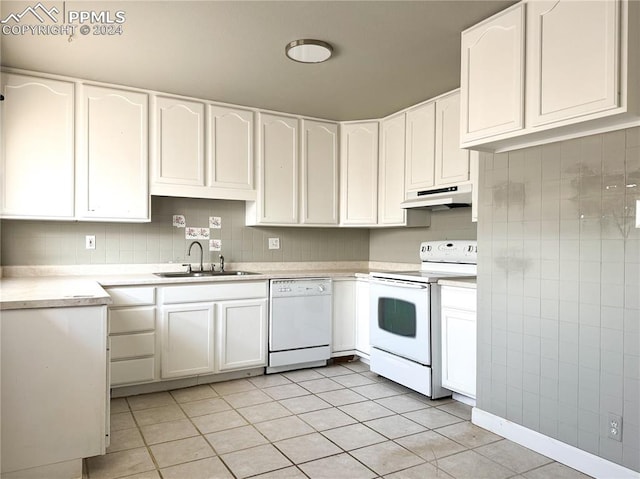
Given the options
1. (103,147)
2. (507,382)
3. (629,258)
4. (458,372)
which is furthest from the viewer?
(103,147)

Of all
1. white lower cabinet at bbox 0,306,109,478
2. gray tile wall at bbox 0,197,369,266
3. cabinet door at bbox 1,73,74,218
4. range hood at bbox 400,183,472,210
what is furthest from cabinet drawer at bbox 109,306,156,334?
range hood at bbox 400,183,472,210

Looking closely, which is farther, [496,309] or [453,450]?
[496,309]

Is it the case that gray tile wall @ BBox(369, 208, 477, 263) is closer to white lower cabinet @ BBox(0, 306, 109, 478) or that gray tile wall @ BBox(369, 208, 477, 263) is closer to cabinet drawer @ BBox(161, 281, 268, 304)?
cabinet drawer @ BBox(161, 281, 268, 304)

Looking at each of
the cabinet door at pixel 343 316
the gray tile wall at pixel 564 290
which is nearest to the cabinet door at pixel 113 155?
the cabinet door at pixel 343 316

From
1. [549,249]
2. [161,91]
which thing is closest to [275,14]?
[161,91]

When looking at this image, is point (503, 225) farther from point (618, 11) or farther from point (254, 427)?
point (254, 427)

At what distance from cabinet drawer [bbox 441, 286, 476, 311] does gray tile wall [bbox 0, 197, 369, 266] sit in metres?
1.82

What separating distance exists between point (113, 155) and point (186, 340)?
1.51 m

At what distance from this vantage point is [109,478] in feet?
7.00

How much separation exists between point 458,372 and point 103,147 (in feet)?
10.00

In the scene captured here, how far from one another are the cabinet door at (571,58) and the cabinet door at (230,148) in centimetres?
240

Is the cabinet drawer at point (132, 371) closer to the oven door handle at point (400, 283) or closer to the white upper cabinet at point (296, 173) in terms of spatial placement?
the white upper cabinet at point (296, 173)

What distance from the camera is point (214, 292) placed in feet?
11.6

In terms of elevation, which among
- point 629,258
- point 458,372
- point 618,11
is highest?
point 618,11
